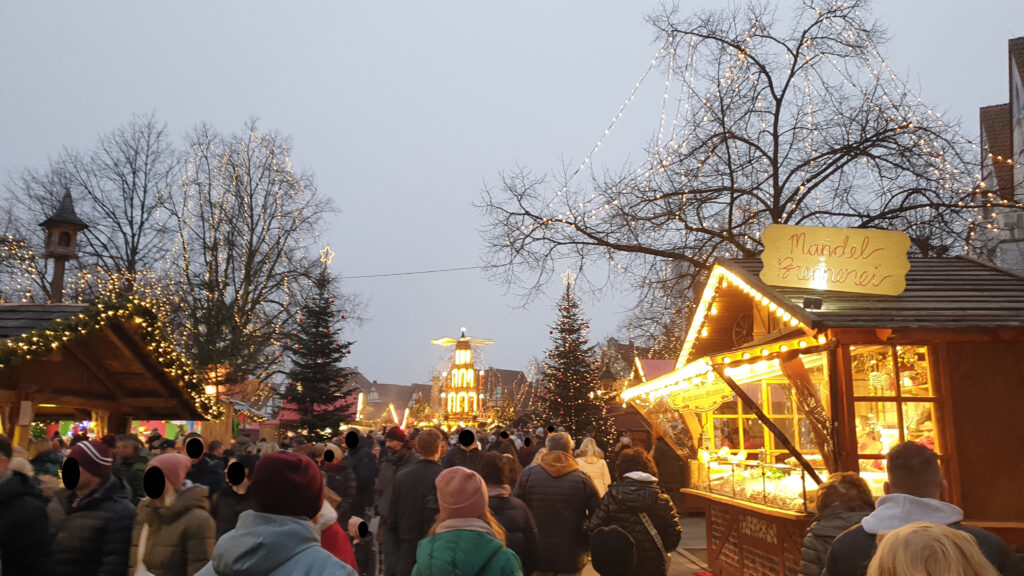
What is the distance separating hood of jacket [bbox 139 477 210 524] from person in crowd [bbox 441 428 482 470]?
169 inches

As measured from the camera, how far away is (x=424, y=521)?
712 centimetres

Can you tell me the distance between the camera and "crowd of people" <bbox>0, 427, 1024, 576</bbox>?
8.37ft

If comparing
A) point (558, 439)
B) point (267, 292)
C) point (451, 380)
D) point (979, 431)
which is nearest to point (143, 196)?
point (267, 292)

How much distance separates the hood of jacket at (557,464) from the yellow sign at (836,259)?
390cm

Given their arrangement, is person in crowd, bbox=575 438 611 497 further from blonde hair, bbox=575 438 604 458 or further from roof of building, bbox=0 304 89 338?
roof of building, bbox=0 304 89 338

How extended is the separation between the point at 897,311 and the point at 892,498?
5264 mm

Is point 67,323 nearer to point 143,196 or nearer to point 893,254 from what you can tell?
point 893,254

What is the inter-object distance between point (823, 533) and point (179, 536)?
3.56 m

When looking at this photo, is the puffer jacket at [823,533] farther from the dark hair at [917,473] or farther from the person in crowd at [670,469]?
the person in crowd at [670,469]

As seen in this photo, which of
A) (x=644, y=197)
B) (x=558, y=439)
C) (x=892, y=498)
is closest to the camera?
(x=892, y=498)

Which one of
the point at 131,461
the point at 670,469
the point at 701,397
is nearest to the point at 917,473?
the point at 131,461

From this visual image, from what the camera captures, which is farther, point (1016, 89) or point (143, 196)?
point (143, 196)

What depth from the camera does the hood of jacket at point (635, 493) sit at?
19.5 feet

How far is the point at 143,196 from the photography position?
30.8m
